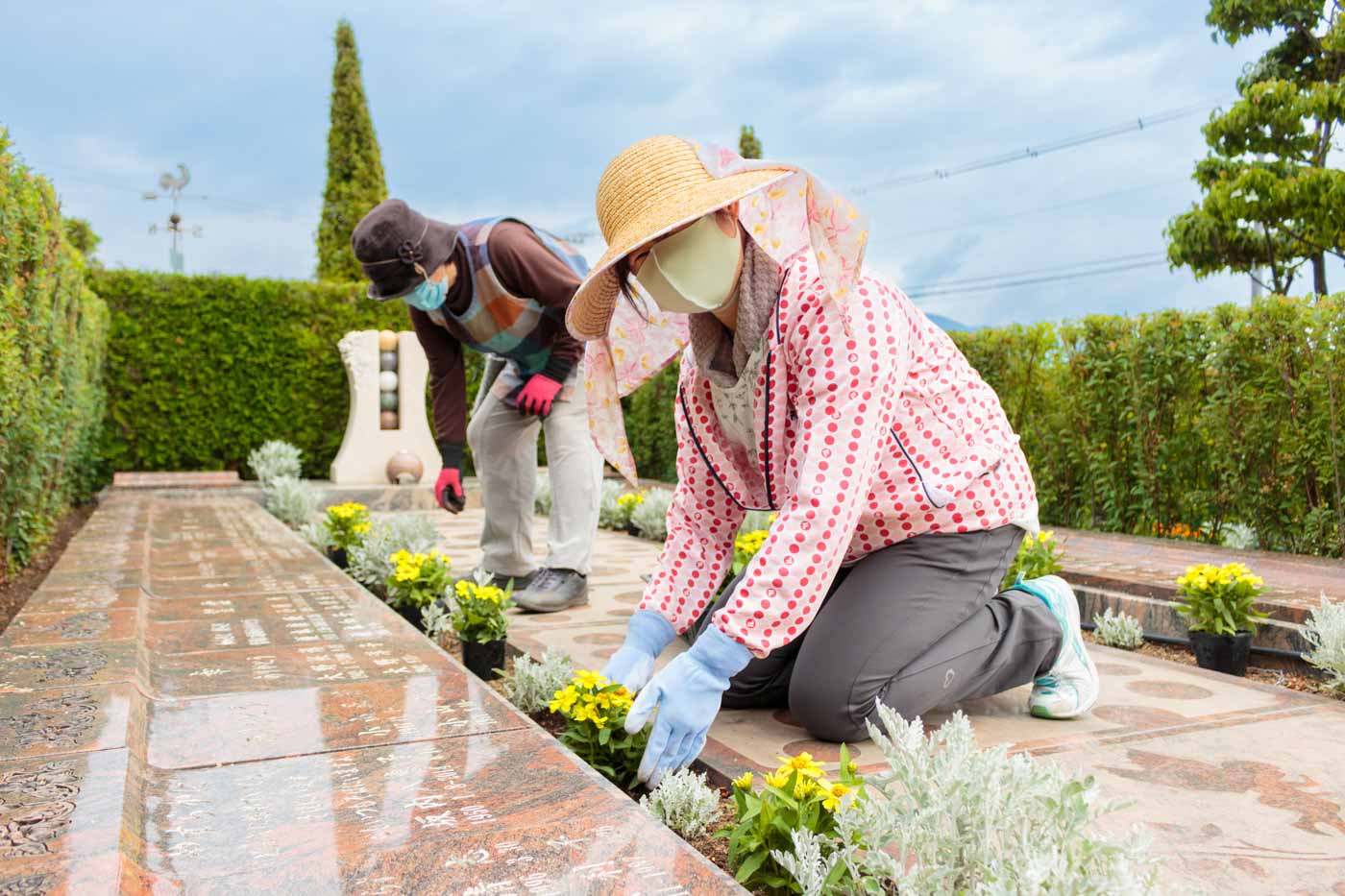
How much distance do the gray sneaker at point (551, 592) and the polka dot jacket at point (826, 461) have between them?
159 cm

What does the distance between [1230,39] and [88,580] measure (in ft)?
38.4

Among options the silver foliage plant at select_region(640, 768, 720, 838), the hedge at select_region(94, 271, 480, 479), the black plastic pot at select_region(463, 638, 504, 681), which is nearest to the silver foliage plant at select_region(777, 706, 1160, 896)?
the silver foliage plant at select_region(640, 768, 720, 838)

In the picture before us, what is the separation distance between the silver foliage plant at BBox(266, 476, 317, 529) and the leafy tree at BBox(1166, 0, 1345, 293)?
29.5ft

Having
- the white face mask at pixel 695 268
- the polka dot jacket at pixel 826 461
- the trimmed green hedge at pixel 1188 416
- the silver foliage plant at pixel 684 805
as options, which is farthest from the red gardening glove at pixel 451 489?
the trimmed green hedge at pixel 1188 416

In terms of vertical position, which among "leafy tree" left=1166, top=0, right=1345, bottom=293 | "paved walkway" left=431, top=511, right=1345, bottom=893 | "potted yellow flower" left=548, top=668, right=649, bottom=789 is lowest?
"paved walkway" left=431, top=511, right=1345, bottom=893

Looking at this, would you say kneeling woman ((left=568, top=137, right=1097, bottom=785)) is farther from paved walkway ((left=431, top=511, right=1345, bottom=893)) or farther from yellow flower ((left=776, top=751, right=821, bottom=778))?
yellow flower ((left=776, top=751, right=821, bottom=778))

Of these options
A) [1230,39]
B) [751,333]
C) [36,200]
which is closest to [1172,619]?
[751,333]

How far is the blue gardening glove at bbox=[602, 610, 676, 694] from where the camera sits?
2.08m

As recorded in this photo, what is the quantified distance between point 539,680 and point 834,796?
1076 mm

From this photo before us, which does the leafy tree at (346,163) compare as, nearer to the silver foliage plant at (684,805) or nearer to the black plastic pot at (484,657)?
the black plastic pot at (484,657)

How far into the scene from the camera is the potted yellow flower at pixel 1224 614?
116 inches

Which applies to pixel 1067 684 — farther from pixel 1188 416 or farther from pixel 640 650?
pixel 1188 416

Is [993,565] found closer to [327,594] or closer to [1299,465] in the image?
[327,594]

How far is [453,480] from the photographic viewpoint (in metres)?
4.00
